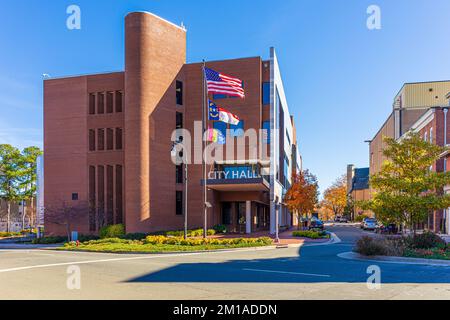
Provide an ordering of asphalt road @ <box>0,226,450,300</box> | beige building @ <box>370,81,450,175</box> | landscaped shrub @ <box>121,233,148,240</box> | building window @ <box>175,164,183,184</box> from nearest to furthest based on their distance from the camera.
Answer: asphalt road @ <box>0,226,450,300</box>
landscaped shrub @ <box>121,233,148,240</box>
building window @ <box>175,164,183,184</box>
beige building @ <box>370,81,450,175</box>

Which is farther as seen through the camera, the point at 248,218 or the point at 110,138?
the point at 248,218

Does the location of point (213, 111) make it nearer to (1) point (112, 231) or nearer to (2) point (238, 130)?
(2) point (238, 130)

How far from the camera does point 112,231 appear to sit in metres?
33.0

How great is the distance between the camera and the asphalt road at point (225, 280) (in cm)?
951

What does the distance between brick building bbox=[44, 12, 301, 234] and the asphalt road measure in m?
18.3

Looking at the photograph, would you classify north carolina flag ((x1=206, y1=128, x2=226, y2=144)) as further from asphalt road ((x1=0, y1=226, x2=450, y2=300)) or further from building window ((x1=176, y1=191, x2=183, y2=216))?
asphalt road ((x1=0, y1=226, x2=450, y2=300))

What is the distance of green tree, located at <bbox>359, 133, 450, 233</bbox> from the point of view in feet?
62.5

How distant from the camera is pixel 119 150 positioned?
120ft

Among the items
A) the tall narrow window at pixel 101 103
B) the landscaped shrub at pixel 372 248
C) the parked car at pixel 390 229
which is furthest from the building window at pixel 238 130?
the landscaped shrub at pixel 372 248

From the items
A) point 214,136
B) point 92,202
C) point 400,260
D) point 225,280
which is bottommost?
point 400,260

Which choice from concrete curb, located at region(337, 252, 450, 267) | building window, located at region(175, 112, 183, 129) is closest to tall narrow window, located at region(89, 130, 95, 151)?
building window, located at region(175, 112, 183, 129)

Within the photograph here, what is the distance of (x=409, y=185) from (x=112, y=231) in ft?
75.1

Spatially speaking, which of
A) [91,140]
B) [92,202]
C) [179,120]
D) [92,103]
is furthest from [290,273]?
[92,103]
